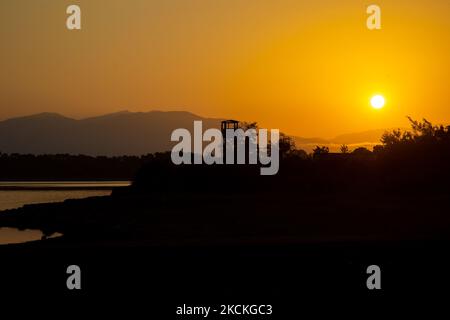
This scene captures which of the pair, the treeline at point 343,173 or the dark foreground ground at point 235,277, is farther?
the treeline at point 343,173

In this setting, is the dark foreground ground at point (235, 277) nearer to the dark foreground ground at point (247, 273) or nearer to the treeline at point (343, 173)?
the dark foreground ground at point (247, 273)

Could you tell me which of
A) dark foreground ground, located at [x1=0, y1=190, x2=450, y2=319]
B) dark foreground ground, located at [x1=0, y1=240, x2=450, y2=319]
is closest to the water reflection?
dark foreground ground, located at [x1=0, y1=190, x2=450, y2=319]

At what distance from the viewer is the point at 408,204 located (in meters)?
50.2

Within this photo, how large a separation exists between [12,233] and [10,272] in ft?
116

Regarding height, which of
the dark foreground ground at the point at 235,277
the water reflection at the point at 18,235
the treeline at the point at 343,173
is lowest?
the water reflection at the point at 18,235

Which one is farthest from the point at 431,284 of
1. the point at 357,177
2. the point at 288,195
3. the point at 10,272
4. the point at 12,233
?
the point at 357,177

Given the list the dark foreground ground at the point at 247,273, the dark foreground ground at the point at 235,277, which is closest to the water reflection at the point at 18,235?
the dark foreground ground at the point at 247,273

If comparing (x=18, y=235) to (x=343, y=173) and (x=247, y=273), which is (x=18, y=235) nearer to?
(x=343, y=173)

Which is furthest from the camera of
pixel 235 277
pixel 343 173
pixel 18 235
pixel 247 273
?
pixel 343 173

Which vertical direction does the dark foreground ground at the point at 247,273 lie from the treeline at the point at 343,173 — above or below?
below

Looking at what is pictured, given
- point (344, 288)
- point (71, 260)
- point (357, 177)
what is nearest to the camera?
point (344, 288)

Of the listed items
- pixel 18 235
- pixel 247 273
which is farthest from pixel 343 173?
pixel 247 273

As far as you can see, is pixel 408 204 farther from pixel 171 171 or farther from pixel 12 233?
pixel 171 171

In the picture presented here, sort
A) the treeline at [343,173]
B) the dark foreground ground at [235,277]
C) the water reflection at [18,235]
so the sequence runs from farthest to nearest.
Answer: the treeline at [343,173] → the water reflection at [18,235] → the dark foreground ground at [235,277]
